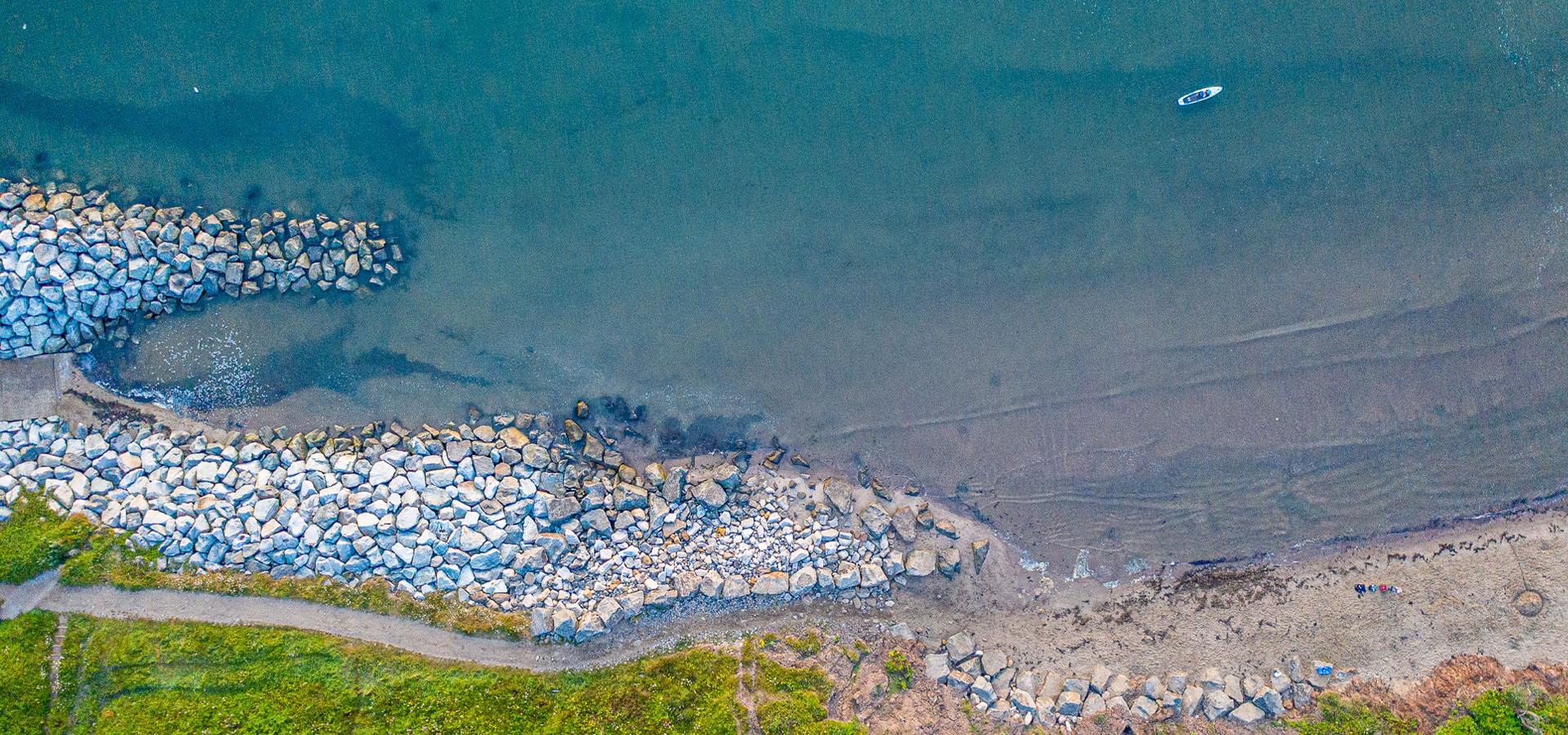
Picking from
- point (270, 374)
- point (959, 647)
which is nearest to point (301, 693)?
point (270, 374)

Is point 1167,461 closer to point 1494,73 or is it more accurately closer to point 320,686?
point 1494,73

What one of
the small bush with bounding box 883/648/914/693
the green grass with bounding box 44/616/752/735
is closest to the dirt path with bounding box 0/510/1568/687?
the small bush with bounding box 883/648/914/693

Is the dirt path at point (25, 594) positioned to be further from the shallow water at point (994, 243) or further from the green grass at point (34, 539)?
the shallow water at point (994, 243)

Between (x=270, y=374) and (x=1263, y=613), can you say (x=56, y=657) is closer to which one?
(x=270, y=374)

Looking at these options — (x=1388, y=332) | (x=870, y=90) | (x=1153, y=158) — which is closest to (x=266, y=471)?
(x=870, y=90)

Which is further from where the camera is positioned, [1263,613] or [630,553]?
[1263,613]

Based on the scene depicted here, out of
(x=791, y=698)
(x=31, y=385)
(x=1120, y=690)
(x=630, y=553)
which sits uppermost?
(x=31, y=385)
